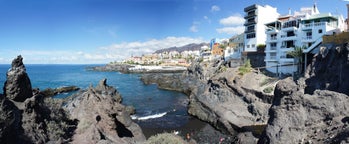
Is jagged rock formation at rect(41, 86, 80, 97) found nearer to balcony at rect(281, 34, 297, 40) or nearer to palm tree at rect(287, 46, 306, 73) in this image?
palm tree at rect(287, 46, 306, 73)

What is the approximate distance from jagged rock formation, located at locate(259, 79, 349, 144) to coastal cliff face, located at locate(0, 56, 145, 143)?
11405 millimetres

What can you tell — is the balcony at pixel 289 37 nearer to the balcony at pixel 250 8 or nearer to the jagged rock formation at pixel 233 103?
the jagged rock formation at pixel 233 103

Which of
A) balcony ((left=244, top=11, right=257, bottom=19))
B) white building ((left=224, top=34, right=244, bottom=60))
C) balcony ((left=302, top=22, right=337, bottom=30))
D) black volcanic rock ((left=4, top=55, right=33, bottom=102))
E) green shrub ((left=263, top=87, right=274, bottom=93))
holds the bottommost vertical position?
green shrub ((left=263, top=87, right=274, bottom=93))

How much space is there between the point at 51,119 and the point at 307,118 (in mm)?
17591

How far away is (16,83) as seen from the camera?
46.1 feet

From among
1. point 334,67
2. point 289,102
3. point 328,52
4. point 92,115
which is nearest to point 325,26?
point 328,52

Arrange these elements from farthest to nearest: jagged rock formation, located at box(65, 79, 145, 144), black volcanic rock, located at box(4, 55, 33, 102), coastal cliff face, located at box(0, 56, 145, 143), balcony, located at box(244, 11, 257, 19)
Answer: balcony, located at box(244, 11, 257, 19) < jagged rock formation, located at box(65, 79, 145, 144) < black volcanic rock, located at box(4, 55, 33, 102) < coastal cliff face, located at box(0, 56, 145, 143)

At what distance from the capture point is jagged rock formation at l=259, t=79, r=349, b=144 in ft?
46.2

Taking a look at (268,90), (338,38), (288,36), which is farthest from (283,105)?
(288,36)

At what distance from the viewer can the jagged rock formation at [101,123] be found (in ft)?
53.6

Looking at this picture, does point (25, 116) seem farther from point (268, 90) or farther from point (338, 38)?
point (338, 38)

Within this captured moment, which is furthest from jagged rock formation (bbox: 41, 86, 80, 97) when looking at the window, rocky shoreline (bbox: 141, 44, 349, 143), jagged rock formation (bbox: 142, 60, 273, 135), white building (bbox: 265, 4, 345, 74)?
white building (bbox: 265, 4, 345, 74)

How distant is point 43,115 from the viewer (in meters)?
15.1

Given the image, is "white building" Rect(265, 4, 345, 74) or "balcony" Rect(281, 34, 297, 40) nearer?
"white building" Rect(265, 4, 345, 74)
